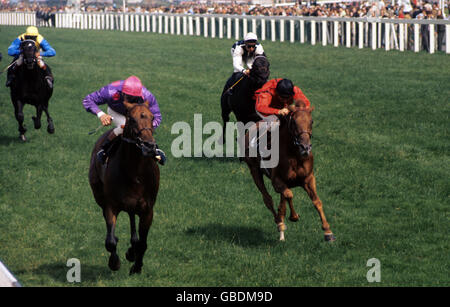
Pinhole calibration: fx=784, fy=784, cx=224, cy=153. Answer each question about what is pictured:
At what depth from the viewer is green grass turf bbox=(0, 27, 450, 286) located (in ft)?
26.6

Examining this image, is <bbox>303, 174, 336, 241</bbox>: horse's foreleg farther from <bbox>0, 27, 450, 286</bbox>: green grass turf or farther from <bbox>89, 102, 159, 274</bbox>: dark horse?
<bbox>89, 102, 159, 274</bbox>: dark horse

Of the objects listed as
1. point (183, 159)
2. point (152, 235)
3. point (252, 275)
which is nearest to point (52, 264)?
point (152, 235)

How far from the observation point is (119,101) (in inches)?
326

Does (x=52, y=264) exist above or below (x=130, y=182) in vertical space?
below

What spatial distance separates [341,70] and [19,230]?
49.9 ft

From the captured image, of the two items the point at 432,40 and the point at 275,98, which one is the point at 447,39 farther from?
the point at 275,98

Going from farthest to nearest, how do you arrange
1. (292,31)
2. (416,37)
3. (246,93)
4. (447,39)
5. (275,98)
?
1. (292,31)
2. (416,37)
3. (447,39)
4. (246,93)
5. (275,98)

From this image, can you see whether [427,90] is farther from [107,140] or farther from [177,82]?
[107,140]

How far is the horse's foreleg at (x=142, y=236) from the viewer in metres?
7.59

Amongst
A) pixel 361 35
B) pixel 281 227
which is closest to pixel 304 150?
pixel 281 227

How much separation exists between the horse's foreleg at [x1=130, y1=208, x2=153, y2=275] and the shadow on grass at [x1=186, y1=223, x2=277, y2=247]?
5.21 feet

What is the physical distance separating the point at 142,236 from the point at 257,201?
369 cm

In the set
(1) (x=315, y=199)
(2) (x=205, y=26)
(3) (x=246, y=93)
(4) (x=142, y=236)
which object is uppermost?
(2) (x=205, y=26)

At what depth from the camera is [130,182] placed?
7367 millimetres
